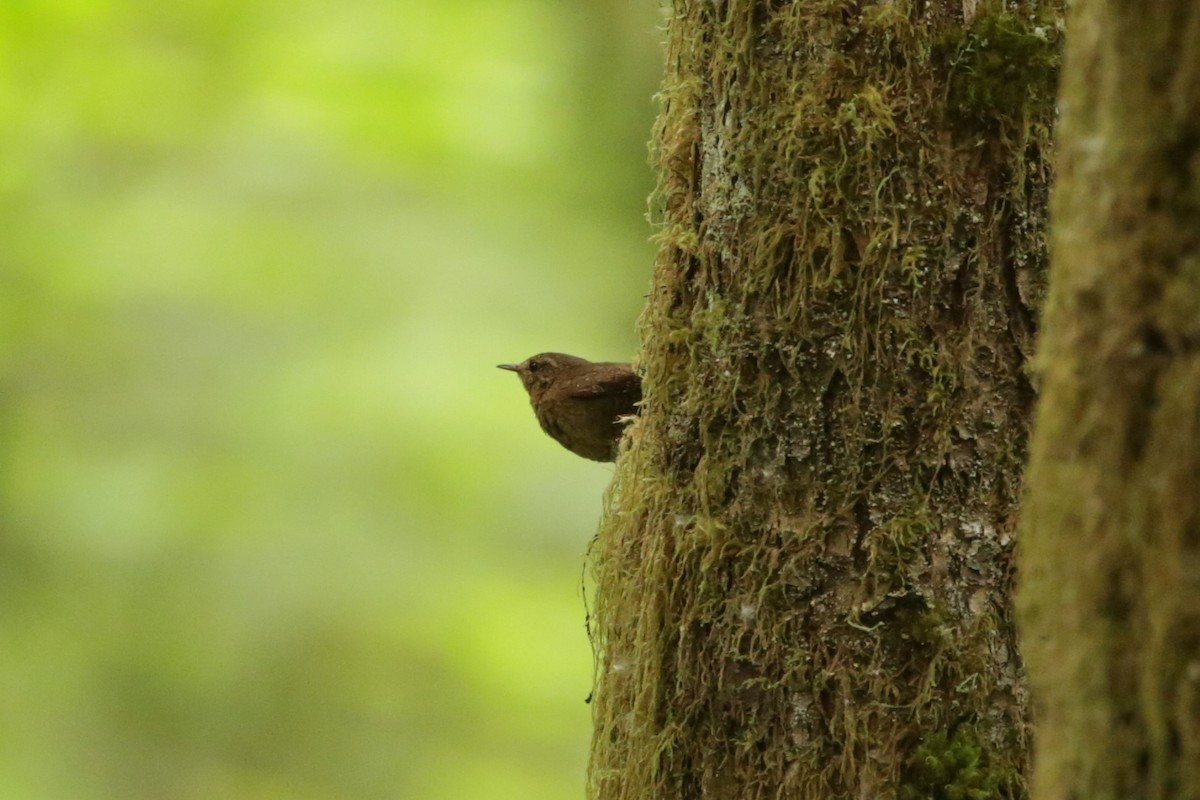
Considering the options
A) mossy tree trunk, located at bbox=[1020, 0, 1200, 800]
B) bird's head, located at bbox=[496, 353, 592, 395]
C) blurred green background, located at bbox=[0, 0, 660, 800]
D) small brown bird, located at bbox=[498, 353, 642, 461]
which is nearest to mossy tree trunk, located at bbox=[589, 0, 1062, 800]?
mossy tree trunk, located at bbox=[1020, 0, 1200, 800]

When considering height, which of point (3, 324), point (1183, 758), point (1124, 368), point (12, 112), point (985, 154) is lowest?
point (1183, 758)

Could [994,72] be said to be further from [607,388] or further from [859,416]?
→ [607,388]

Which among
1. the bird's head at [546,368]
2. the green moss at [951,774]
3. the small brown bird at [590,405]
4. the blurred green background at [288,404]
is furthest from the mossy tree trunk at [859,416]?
the blurred green background at [288,404]

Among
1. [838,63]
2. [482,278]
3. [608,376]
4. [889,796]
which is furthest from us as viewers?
[482,278]

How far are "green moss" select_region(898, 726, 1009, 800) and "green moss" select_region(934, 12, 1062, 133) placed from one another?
122cm

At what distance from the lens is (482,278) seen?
32.2 feet

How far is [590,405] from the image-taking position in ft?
14.3

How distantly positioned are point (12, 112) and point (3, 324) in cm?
144

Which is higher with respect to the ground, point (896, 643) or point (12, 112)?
point (12, 112)

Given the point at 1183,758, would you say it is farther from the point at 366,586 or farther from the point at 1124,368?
the point at 366,586

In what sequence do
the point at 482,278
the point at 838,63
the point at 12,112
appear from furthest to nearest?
the point at 482,278
the point at 12,112
the point at 838,63

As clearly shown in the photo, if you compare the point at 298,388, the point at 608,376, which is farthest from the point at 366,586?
the point at 608,376

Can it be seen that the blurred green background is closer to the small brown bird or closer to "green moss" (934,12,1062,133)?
the small brown bird

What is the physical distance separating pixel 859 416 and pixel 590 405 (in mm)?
1844
